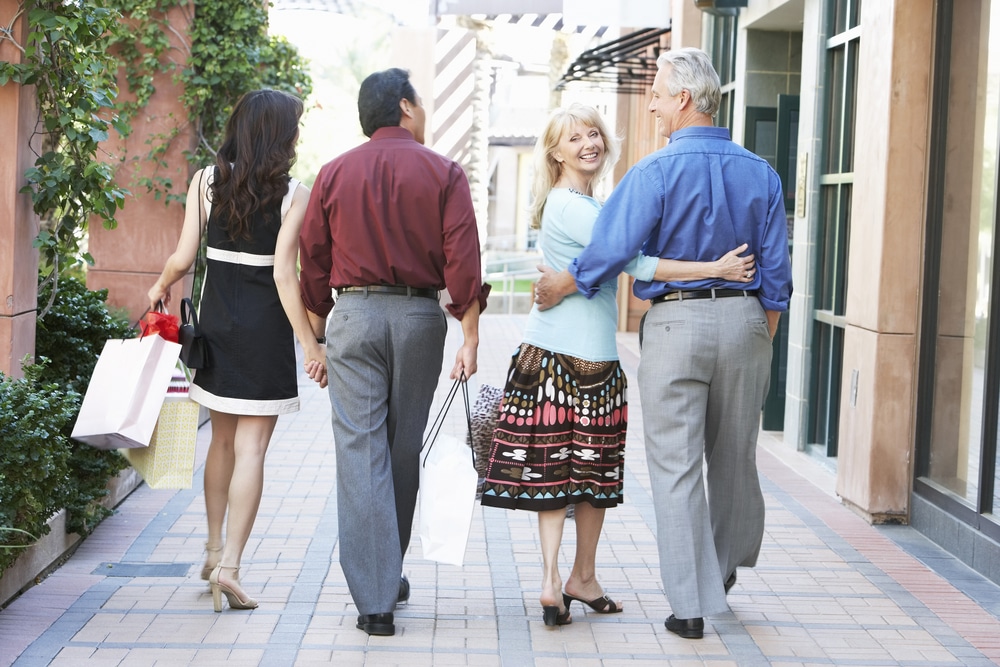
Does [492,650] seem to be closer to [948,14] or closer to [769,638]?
[769,638]

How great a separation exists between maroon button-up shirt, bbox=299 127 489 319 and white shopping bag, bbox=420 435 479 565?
1.52 ft

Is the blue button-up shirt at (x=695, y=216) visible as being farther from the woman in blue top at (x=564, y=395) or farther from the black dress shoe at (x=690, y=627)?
the black dress shoe at (x=690, y=627)

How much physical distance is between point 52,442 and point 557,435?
1.76m

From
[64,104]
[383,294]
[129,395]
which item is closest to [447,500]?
[383,294]

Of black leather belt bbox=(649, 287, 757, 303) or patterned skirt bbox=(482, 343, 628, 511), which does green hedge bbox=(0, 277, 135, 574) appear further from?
black leather belt bbox=(649, 287, 757, 303)

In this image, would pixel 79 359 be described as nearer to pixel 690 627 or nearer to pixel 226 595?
pixel 226 595

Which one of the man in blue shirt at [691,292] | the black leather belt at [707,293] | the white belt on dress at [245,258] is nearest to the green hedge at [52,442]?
the white belt on dress at [245,258]

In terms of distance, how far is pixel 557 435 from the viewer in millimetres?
4219

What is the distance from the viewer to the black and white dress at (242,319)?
14.1ft

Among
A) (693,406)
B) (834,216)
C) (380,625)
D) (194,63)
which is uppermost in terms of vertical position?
(194,63)

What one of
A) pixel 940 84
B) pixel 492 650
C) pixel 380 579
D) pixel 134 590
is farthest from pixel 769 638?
pixel 940 84

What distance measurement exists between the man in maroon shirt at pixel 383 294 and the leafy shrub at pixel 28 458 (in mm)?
1021

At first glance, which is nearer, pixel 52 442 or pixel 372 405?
pixel 372 405

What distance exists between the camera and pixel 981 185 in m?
5.36
